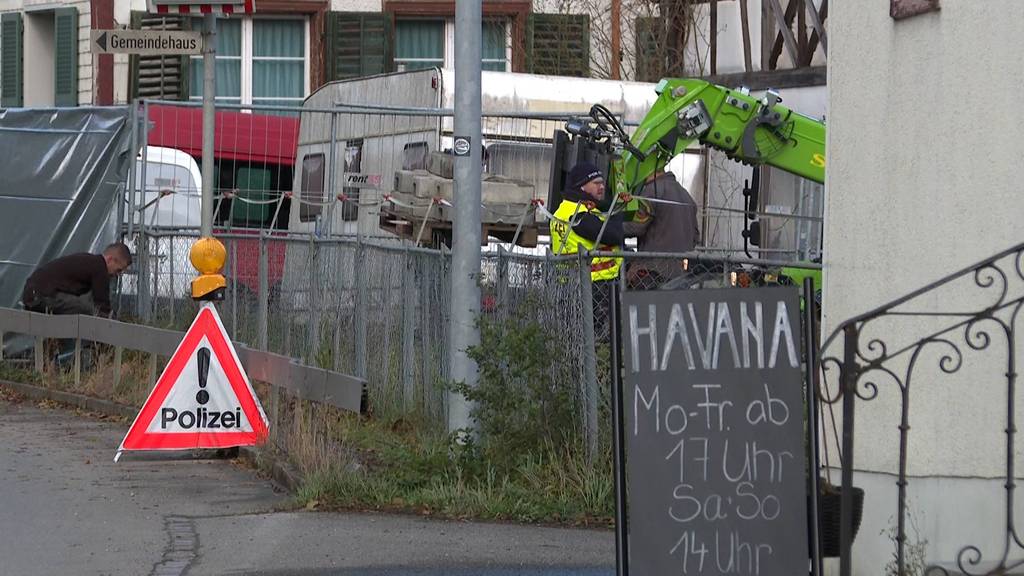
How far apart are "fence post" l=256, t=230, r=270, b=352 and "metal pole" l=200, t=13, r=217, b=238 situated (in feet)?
5.79

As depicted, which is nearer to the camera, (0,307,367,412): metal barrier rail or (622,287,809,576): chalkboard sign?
(622,287,809,576): chalkboard sign

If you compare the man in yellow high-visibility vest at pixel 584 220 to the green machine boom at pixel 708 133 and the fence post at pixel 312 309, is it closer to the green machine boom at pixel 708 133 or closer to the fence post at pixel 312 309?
the green machine boom at pixel 708 133

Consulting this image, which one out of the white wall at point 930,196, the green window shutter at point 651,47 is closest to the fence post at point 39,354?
the white wall at point 930,196

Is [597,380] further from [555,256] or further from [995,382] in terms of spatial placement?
[995,382]

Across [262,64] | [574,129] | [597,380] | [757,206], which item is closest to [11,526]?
[597,380]

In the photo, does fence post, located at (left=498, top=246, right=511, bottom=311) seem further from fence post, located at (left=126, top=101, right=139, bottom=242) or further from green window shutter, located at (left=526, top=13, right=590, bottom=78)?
green window shutter, located at (left=526, top=13, right=590, bottom=78)

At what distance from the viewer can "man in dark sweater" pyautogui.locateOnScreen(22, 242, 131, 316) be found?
49.9ft

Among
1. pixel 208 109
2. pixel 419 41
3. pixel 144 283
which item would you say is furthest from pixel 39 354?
pixel 419 41

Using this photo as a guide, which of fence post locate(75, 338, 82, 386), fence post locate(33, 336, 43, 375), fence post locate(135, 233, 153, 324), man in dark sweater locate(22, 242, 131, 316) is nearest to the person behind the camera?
fence post locate(75, 338, 82, 386)

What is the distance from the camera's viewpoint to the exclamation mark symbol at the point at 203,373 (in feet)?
36.1

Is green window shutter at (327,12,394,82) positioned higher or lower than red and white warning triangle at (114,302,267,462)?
higher

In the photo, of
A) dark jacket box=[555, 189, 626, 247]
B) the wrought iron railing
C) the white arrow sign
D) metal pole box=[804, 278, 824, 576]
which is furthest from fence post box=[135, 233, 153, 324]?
metal pole box=[804, 278, 824, 576]

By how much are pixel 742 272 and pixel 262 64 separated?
→ 18.1 meters

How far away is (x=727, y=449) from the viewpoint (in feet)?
21.1
